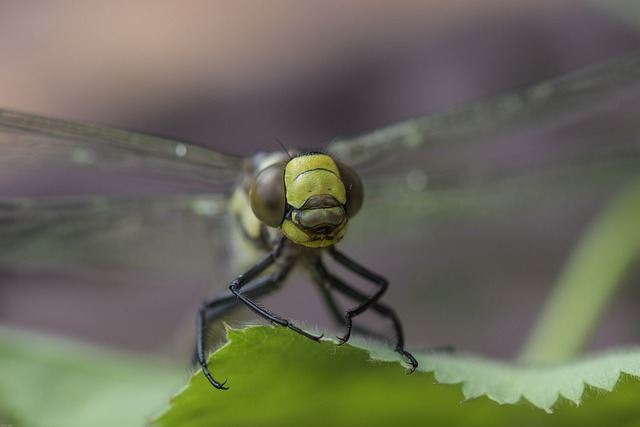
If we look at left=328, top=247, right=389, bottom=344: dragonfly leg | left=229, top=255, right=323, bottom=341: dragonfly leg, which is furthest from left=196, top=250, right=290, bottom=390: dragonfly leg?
left=328, top=247, right=389, bottom=344: dragonfly leg

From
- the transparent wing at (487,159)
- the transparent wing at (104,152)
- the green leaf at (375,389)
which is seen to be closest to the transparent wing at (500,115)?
the transparent wing at (487,159)

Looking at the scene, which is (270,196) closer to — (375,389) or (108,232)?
(375,389)

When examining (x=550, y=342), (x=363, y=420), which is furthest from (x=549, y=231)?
(x=363, y=420)

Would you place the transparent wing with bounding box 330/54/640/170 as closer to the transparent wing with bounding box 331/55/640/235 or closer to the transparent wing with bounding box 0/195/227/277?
the transparent wing with bounding box 331/55/640/235

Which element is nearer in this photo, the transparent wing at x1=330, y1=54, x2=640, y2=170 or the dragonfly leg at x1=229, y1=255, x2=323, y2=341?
the dragonfly leg at x1=229, y1=255, x2=323, y2=341

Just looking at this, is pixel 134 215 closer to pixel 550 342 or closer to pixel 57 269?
pixel 57 269

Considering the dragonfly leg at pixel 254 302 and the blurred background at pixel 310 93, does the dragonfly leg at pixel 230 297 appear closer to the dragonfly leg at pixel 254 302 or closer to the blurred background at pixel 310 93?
the dragonfly leg at pixel 254 302
